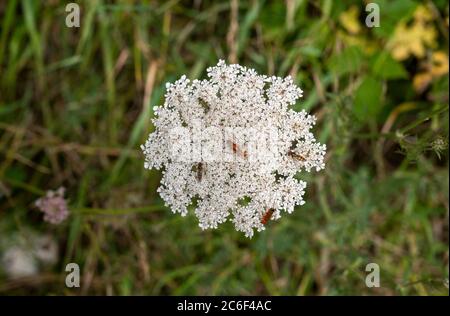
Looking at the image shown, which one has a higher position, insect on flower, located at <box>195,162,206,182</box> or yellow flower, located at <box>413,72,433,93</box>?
yellow flower, located at <box>413,72,433,93</box>

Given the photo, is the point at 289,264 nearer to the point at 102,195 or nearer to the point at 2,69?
the point at 102,195

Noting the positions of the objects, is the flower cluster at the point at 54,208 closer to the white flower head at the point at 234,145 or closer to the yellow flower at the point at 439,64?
the white flower head at the point at 234,145

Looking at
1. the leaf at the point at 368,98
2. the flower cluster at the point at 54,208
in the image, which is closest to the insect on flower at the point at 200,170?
the flower cluster at the point at 54,208

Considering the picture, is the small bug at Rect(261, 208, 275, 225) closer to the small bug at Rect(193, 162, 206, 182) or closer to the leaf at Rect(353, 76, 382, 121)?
the small bug at Rect(193, 162, 206, 182)

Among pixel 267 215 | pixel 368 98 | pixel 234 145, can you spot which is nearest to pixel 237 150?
pixel 234 145

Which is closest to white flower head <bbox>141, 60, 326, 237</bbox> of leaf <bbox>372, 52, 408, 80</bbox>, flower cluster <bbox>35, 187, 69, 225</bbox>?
flower cluster <bbox>35, 187, 69, 225</bbox>

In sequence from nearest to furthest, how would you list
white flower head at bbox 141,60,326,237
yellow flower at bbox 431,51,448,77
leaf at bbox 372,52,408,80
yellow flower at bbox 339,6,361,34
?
1. white flower head at bbox 141,60,326,237
2. leaf at bbox 372,52,408,80
3. yellow flower at bbox 431,51,448,77
4. yellow flower at bbox 339,6,361,34
